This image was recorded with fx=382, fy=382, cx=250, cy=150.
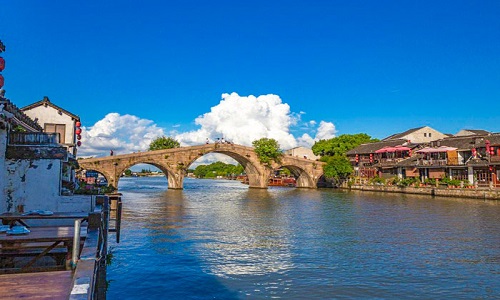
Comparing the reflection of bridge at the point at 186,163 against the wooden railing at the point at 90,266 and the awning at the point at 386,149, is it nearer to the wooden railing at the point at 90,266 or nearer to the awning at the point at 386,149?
the awning at the point at 386,149

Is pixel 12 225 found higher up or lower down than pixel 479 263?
higher up

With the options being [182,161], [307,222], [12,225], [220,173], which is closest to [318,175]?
[182,161]

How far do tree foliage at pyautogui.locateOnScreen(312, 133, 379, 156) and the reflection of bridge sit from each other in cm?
983

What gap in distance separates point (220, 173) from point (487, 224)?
15097 cm

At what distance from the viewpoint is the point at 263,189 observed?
65.2 m

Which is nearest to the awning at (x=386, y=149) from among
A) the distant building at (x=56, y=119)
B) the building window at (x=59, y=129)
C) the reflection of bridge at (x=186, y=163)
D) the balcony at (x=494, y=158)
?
the reflection of bridge at (x=186, y=163)

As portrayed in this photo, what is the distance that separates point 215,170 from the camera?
18000 centimetres

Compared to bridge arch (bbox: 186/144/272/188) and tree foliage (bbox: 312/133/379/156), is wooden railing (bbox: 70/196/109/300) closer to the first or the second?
bridge arch (bbox: 186/144/272/188)

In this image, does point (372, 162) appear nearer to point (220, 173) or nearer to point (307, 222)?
point (307, 222)

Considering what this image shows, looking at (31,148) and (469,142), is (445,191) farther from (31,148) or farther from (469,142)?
(31,148)

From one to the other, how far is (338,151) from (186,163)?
33.7 m

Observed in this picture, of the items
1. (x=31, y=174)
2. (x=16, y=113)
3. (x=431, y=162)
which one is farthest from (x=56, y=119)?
(x=431, y=162)

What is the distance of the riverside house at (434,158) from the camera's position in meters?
43.5

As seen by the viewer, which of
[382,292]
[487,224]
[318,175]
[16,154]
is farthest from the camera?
[318,175]
